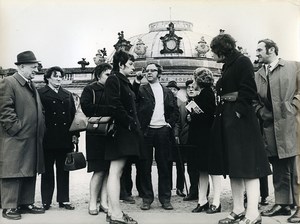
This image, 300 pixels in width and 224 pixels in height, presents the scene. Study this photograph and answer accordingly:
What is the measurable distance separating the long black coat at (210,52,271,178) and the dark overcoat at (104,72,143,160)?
0.92 metres


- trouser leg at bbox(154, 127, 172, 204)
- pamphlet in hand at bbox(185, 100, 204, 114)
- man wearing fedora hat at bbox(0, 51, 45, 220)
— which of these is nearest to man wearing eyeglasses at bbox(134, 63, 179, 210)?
trouser leg at bbox(154, 127, 172, 204)

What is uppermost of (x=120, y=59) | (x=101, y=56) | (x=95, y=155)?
(x=101, y=56)

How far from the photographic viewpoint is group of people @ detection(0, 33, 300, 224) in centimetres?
415

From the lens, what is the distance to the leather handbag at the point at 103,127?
162 inches

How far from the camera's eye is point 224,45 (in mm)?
4348

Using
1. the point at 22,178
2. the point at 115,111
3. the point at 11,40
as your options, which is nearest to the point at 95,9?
the point at 11,40

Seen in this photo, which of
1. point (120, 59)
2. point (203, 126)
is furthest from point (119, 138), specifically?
point (203, 126)

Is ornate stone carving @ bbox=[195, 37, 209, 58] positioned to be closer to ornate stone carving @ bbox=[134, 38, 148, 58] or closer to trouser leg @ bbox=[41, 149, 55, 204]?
ornate stone carving @ bbox=[134, 38, 148, 58]

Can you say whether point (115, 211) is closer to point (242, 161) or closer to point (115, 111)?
point (115, 111)

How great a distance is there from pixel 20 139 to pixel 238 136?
242 cm

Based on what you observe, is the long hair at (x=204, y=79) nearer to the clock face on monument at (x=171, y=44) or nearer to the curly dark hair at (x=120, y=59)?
the curly dark hair at (x=120, y=59)

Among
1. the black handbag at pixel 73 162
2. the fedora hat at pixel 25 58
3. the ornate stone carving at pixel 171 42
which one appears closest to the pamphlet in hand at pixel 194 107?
the black handbag at pixel 73 162

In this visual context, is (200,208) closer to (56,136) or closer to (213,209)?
(213,209)

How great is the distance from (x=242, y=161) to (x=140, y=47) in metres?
18.9
